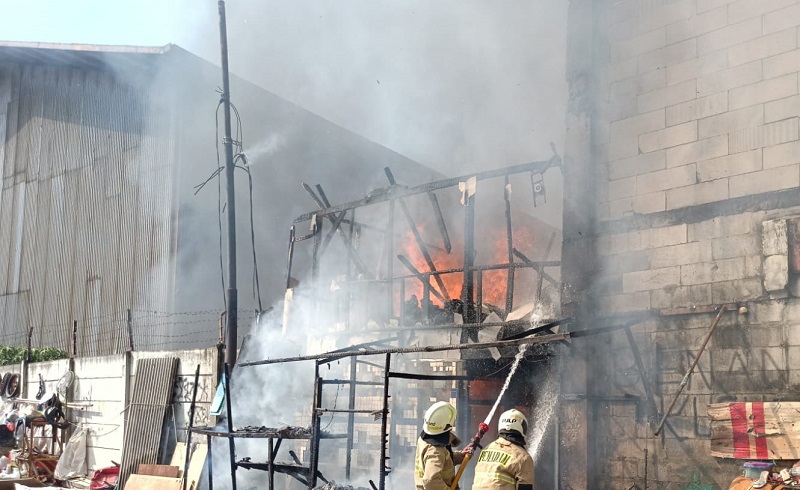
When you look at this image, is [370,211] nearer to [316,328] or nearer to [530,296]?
[530,296]

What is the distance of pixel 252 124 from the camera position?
22.1 meters

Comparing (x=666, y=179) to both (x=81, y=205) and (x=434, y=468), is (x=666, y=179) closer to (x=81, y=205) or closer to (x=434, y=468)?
(x=434, y=468)

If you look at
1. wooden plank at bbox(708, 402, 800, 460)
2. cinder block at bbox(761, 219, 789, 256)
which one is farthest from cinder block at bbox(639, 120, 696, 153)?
wooden plank at bbox(708, 402, 800, 460)

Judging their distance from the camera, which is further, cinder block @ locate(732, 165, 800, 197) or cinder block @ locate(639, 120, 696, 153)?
cinder block @ locate(639, 120, 696, 153)

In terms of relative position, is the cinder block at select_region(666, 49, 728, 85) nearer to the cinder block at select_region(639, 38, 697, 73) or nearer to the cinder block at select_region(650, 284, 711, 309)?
the cinder block at select_region(639, 38, 697, 73)

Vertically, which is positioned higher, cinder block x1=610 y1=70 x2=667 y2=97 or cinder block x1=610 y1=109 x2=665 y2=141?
cinder block x1=610 y1=70 x2=667 y2=97

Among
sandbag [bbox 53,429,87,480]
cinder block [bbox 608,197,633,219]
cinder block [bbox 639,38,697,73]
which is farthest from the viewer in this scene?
sandbag [bbox 53,429,87,480]

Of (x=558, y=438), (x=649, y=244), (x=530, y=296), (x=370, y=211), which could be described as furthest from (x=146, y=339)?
(x=649, y=244)

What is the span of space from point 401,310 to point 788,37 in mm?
6399

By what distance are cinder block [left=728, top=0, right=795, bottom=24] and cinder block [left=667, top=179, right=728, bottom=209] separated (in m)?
1.78

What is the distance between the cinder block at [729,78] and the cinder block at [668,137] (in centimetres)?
39

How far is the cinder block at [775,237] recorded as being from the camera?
7.27 m

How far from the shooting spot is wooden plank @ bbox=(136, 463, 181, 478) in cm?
1248

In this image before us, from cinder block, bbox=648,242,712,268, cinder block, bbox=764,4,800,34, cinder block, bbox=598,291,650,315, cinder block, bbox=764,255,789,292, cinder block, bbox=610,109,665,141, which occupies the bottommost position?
cinder block, bbox=598,291,650,315
